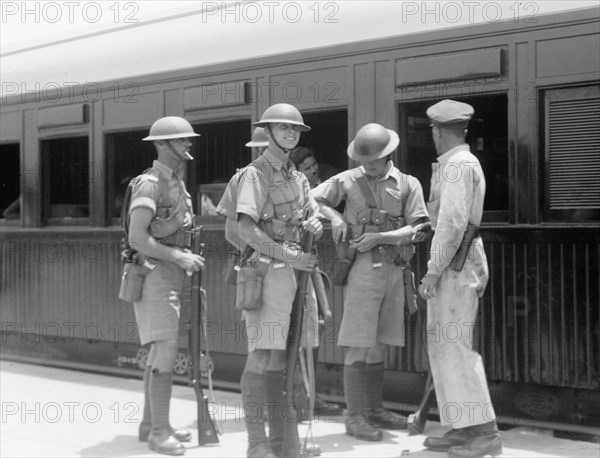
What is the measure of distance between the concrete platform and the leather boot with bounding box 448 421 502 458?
0.18 metres

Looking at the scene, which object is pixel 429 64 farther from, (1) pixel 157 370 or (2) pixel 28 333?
(2) pixel 28 333

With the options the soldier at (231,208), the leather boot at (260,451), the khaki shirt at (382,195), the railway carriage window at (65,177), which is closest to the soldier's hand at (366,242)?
the khaki shirt at (382,195)

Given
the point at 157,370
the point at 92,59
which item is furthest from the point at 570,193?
the point at 92,59

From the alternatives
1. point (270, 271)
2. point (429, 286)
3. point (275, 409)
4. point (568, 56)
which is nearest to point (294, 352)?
point (275, 409)

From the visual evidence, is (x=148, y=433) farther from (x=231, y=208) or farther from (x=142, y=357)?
(x=142, y=357)

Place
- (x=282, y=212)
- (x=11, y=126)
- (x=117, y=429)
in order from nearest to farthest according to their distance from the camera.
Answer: (x=282, y=212)
(x=117, y=429)
(x=11, y=126)

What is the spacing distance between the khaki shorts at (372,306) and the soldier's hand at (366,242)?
8cm

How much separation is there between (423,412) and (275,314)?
119 centimetres

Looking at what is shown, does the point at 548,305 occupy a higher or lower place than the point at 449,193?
lower

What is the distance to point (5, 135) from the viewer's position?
884 cm

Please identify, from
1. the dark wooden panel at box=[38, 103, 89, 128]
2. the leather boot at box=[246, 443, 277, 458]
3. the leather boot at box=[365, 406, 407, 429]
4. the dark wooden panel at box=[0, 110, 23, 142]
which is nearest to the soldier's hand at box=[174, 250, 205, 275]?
the leather boot at box=[246, 443, 277, 458]

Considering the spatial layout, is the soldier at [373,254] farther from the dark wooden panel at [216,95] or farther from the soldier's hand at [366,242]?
the dark wooden panel at [216,95]

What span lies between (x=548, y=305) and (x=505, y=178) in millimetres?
1615

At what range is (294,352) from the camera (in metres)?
4.86
